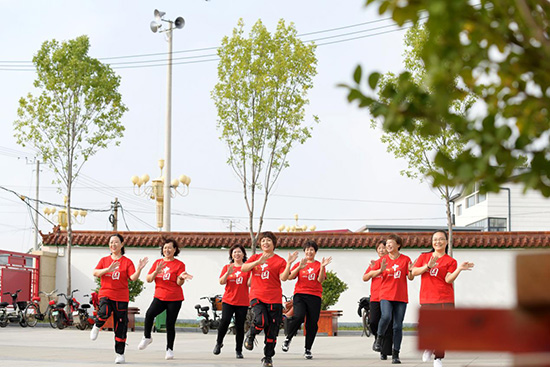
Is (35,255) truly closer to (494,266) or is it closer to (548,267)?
(494,266)

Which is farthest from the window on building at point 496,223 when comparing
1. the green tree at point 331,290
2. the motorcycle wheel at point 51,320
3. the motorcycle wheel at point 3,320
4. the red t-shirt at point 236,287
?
the red t-shirt at point 236,287

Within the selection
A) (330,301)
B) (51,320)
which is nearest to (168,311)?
(330,301)

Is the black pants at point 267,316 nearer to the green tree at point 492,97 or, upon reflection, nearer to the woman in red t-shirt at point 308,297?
the woman in red t-shirt at point 308,297

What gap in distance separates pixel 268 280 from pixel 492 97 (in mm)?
8860

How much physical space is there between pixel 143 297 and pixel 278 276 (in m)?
13.0

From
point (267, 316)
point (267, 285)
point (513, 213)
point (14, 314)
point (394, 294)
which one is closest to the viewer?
point (267, 316)

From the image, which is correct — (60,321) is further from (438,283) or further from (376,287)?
(438,283)

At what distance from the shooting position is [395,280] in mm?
11422

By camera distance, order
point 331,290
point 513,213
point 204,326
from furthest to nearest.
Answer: point 513,213
point 331,290
point 204,326

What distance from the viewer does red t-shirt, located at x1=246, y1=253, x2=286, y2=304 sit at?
11133 millimetres

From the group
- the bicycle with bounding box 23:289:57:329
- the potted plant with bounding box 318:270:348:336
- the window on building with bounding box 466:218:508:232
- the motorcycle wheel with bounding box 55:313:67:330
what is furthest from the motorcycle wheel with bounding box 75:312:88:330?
the window on building with bounding box 466:218:508:232

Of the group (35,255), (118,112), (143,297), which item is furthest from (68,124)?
(143,297)

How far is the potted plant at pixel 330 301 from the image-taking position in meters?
20.0

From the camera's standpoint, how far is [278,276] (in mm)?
11320
